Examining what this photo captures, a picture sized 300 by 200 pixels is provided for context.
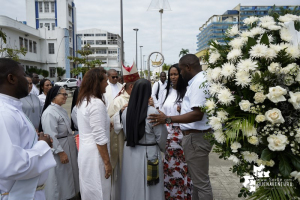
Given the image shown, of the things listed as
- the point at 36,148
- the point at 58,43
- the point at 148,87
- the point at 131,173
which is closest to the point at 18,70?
the point at 36,148

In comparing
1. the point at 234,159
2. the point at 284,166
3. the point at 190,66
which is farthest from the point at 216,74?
the point at 190,66

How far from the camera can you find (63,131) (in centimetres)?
395

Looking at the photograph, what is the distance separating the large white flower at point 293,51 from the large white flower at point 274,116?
450mm

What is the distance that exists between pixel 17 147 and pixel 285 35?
2.19 meters

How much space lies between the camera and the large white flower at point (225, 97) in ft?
6.89

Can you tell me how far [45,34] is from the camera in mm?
40844

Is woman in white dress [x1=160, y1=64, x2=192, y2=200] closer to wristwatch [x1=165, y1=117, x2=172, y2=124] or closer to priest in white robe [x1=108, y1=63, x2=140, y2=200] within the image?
priest in white robe [x1=108, y1=63, x2=140, y2=200]

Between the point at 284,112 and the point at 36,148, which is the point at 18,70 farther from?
the point at 284,112

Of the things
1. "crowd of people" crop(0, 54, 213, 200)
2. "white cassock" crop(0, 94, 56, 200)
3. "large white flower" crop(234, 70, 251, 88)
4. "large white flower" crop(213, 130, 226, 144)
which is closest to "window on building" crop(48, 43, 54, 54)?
"crowd of people" crop(0, 54, 213, 200)

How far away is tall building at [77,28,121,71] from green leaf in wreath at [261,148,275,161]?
87.2 metres

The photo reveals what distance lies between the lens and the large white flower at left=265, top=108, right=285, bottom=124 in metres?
1.86

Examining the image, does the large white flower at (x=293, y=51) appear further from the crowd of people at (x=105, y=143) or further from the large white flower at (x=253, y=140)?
the crowd of people at (x=105, y=143)

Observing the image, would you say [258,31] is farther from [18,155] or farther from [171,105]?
[171,105]

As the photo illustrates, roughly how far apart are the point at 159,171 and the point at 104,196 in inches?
32.1
